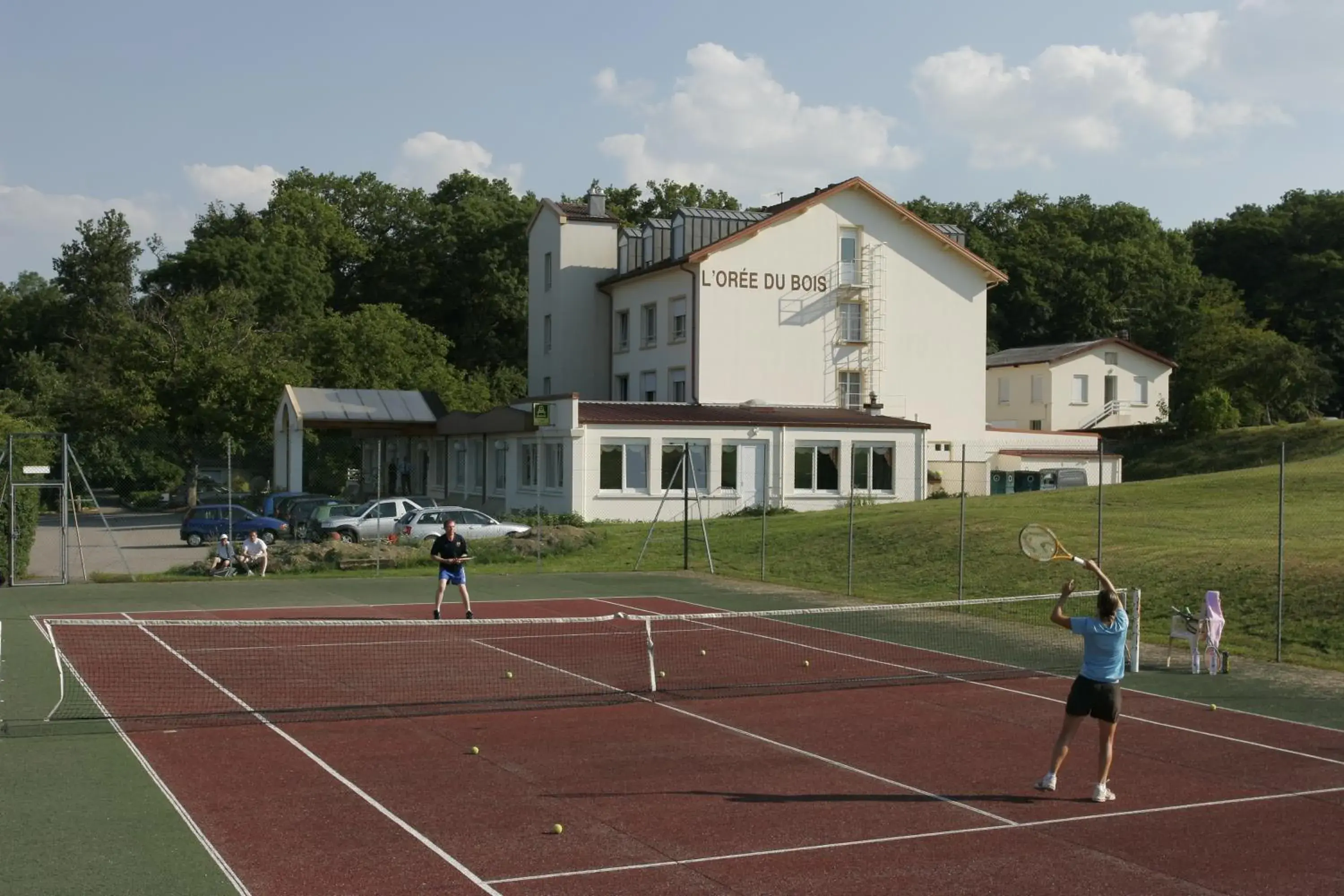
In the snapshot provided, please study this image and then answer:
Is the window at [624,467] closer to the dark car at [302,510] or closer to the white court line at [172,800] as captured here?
the dark car at [302,510]

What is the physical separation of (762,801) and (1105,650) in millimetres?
3126

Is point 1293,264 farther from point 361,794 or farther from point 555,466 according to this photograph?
point 361,794

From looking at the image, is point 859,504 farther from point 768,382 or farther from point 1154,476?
point 1154,476

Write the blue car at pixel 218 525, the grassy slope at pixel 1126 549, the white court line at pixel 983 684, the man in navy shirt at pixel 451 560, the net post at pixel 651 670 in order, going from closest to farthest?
the white court line at pixel 983 684, the net post at pixel 651 670, the grassy slope at pixel 1126 549, the man in navy shirt at pixel 451 560, the blue car at pixel 218 525

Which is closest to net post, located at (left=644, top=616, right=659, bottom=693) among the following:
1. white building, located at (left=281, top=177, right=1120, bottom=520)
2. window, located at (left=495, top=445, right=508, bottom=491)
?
white building, located at (left=281, top=177, right=1120, bottom=520)

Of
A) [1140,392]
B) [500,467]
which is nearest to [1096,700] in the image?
[500,467]

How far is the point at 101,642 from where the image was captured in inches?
822

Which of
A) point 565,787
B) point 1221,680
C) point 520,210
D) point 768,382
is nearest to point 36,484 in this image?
point 565,787

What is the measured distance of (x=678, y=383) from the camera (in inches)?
2125

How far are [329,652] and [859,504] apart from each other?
28.4 metres

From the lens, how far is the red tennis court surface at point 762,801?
9336mm

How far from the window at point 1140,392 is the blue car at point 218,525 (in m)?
45.7

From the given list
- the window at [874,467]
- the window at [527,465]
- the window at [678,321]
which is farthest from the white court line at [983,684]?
the window at [678,321]

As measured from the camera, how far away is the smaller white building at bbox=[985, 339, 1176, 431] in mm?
67875
